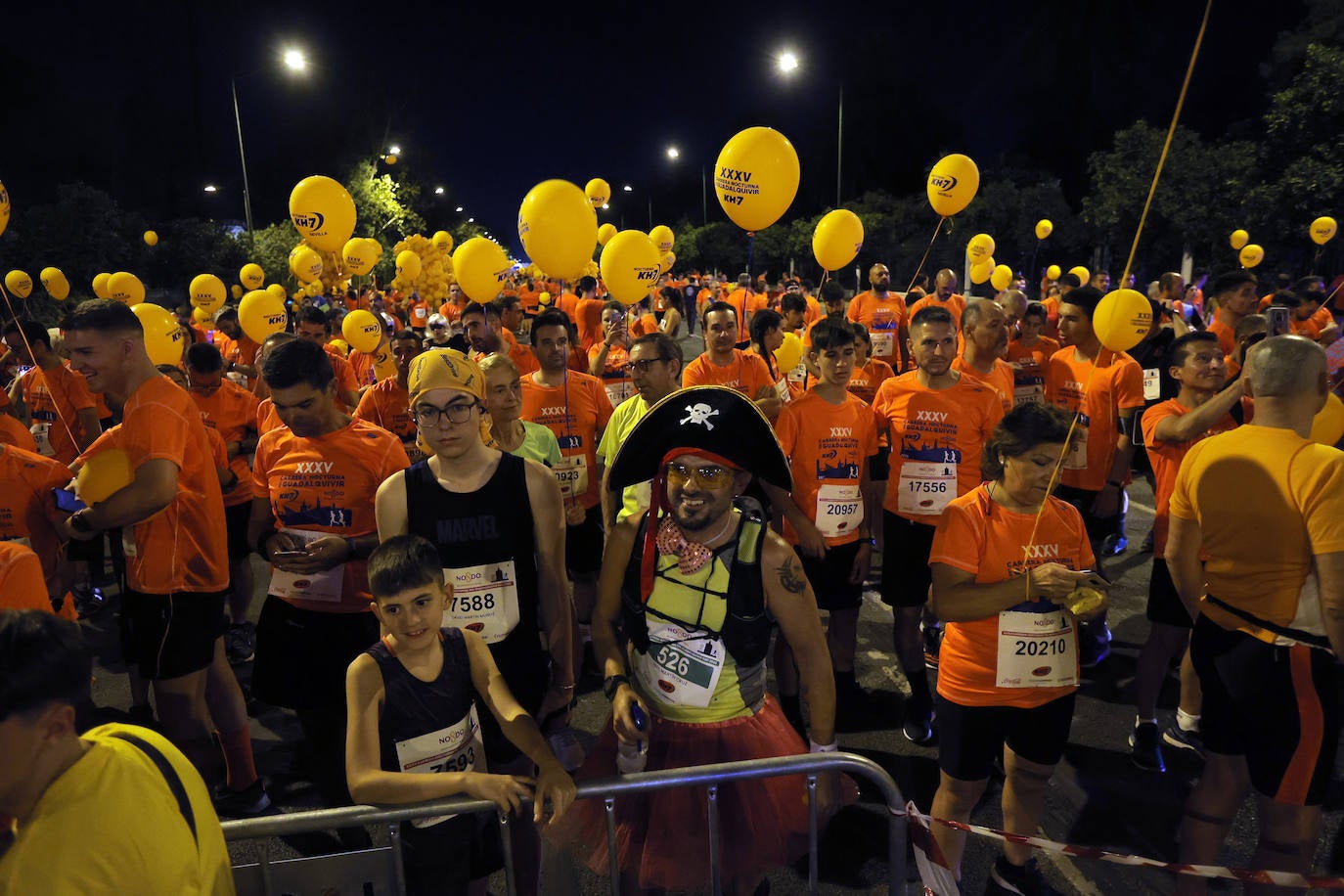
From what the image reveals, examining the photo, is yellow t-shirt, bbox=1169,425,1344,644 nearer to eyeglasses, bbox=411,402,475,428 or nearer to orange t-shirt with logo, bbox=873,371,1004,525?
orange t-shirt with logo, bbox=873,371,1004,525

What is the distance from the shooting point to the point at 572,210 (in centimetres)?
553

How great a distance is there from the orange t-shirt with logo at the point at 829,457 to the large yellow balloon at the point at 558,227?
7.12ft

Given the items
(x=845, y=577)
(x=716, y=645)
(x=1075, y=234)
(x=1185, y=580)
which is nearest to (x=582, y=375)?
(x=845, y=577)

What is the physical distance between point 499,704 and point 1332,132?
23145 mm

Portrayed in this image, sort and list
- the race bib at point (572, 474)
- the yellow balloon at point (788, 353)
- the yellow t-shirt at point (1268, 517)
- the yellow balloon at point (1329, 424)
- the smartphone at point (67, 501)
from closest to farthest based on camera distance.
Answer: the yellow t-shirt at point (1268, 517) < the smartphone at point (67, 501) < the yellow balloon at point (1329, 424) < the race bib at point (572, 474) < the yellow balloon at point (788, 353)

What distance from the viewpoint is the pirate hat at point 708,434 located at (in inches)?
99.5

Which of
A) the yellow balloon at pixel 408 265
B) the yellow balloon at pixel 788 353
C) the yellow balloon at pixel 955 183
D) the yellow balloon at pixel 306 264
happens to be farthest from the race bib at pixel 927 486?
the yellow balloon at pixel 408 265

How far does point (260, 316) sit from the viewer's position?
7.55m

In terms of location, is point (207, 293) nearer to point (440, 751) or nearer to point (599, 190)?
point (599, 190)

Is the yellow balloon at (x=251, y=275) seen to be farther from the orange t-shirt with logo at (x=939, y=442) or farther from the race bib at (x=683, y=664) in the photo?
the race bib at (x=683, y=664)

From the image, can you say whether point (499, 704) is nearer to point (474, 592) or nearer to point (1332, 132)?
point (474, 592)

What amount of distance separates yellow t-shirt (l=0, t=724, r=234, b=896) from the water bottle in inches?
44.5

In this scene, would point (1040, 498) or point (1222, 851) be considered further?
point (1222, 851)

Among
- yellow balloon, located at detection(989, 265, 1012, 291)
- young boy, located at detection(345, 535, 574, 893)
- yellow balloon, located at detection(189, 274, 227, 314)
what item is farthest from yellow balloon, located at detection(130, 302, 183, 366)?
yellow balloon, located at detection(989, 265, 1012, 291)
